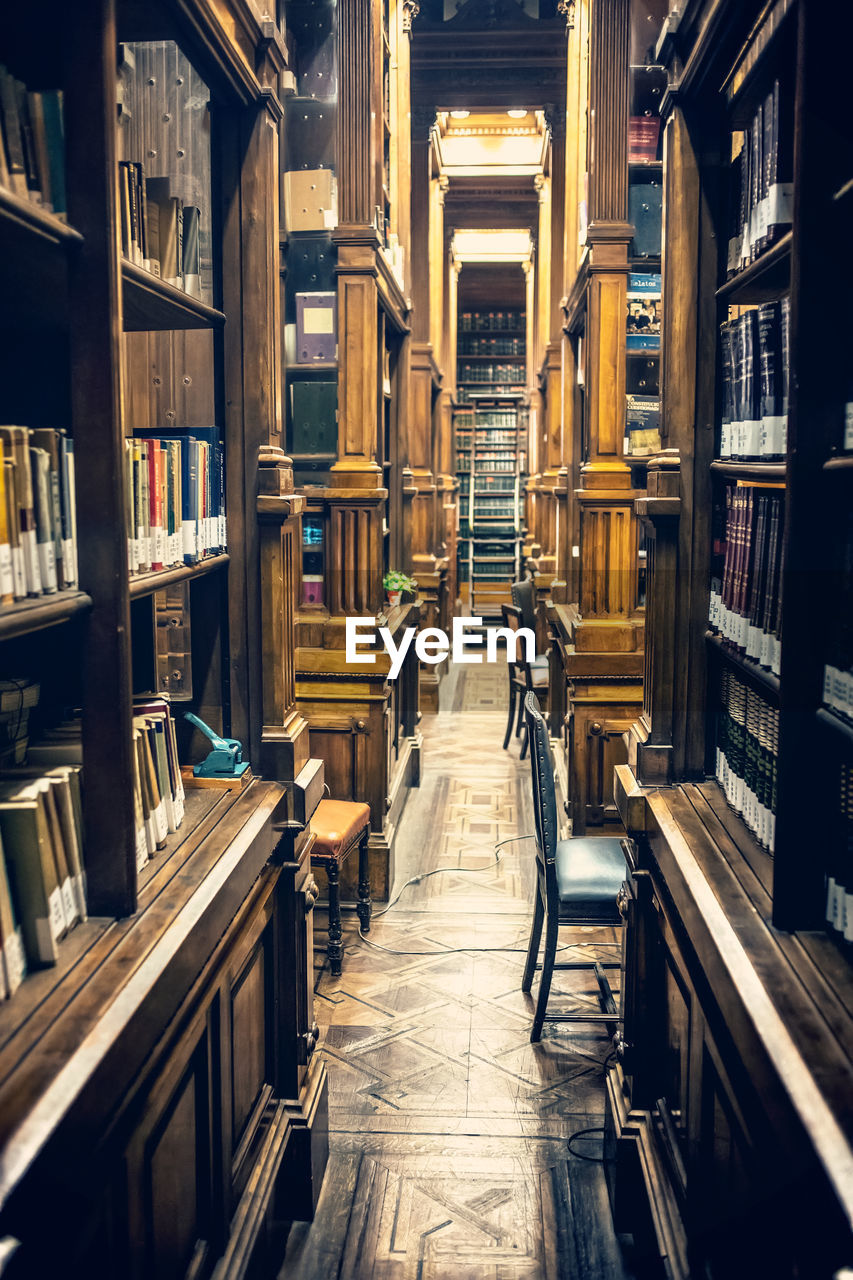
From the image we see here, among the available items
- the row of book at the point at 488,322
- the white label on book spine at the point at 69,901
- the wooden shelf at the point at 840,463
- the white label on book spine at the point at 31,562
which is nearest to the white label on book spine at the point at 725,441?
the wooden shelf at the point at 840,463

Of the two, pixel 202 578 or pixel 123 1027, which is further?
pixel 202 578

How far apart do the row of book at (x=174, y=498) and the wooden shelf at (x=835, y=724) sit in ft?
4.00

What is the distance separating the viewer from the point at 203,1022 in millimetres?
1937

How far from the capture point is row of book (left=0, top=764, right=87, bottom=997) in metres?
1.50

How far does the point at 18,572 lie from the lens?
154cm

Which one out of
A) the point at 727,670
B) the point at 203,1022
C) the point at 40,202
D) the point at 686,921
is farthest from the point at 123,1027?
the point at 727,670

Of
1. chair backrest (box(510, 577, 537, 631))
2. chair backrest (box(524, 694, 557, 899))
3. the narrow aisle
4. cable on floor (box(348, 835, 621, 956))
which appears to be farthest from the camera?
chair backrest (box(510, 577, 537, 631))

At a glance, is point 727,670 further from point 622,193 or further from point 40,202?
point 622,193

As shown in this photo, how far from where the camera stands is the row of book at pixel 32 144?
1566 millimetres

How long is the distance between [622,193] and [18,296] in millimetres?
→ 3511

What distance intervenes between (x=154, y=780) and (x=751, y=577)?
128 cm

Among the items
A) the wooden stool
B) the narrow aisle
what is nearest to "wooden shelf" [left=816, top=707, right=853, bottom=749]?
the narrow aisle

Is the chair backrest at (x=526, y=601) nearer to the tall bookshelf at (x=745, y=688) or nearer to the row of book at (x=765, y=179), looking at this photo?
the tall bookshelf at (x=745, y=688)

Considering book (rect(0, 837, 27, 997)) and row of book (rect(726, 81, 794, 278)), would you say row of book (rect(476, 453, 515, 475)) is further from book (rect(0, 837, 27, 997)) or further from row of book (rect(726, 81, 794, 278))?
book (rect(0, 837, 27, 997))
